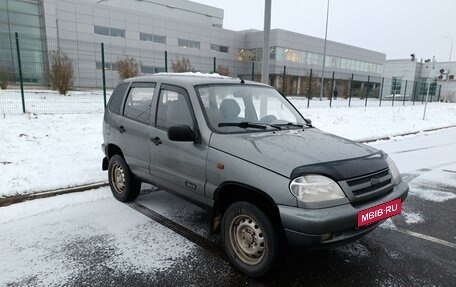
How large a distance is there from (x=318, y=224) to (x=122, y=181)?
333 centimetres

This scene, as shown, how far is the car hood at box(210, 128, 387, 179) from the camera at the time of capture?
9.59 ft

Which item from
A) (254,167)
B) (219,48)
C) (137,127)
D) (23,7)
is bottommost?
(254,167)

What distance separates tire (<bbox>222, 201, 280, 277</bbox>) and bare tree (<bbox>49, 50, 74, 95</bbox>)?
17.6 m

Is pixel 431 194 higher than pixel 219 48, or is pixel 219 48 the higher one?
pixel 219 48

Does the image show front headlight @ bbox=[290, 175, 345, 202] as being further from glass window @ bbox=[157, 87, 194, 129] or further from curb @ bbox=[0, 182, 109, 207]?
curb @ bbox=[0, 182, 109, 207]

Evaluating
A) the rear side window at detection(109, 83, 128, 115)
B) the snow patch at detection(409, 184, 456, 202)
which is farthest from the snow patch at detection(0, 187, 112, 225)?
the snow patch at detection(409, 184, 456, 202)

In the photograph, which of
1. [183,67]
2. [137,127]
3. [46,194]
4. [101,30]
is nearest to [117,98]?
[137,127]

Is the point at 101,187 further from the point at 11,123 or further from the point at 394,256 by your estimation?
the point at 11,123

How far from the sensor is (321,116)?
52.0 feet

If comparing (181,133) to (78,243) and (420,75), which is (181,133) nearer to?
(78,243)

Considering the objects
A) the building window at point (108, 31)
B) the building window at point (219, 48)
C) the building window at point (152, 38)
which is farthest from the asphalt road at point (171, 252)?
the building window at point (219, 48)

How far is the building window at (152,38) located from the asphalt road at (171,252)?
1747 inches

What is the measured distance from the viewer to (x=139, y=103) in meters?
4.64

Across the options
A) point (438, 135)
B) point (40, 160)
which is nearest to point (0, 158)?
point (40, 160)
